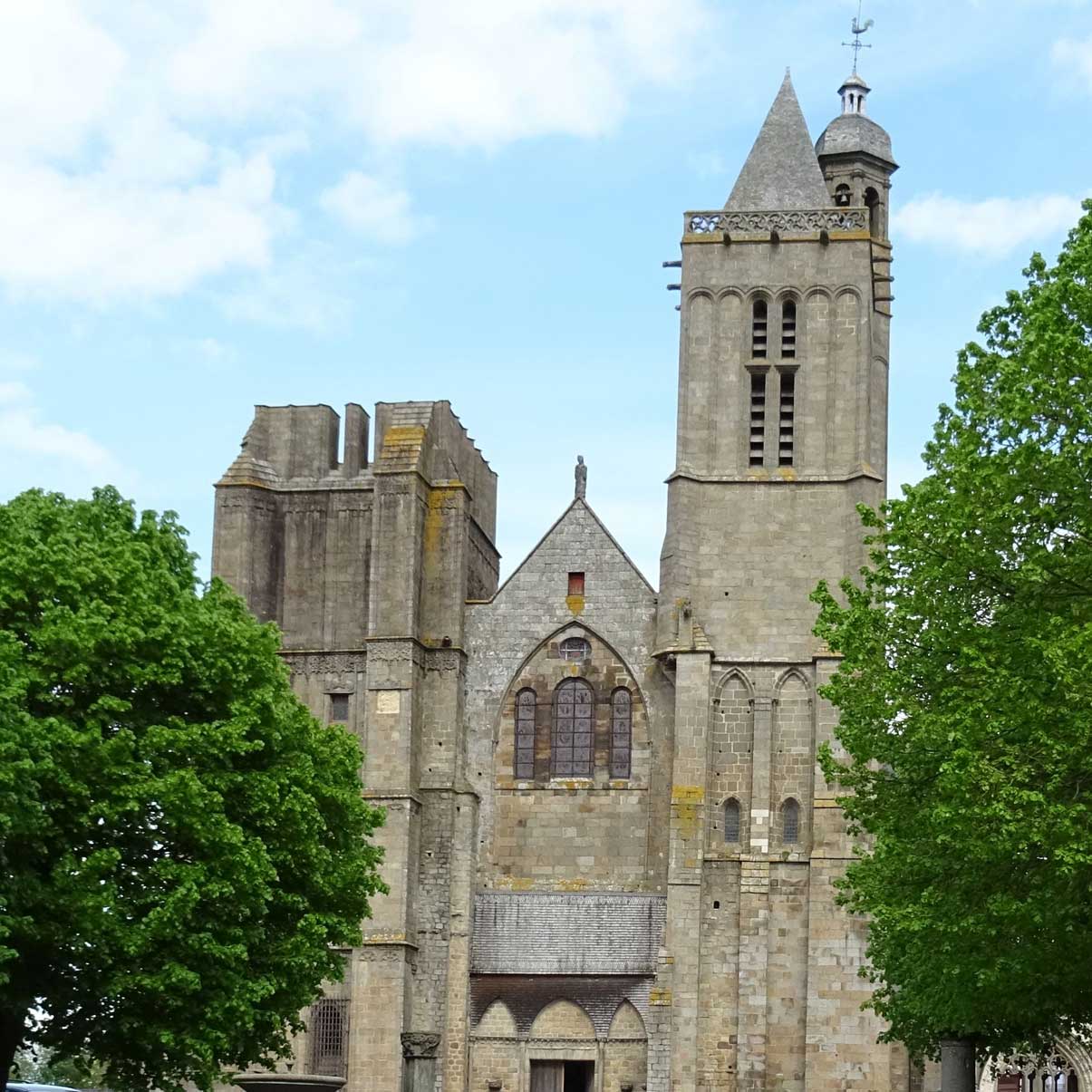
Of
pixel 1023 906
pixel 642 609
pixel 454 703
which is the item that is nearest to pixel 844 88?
Answer: pixel 642 609

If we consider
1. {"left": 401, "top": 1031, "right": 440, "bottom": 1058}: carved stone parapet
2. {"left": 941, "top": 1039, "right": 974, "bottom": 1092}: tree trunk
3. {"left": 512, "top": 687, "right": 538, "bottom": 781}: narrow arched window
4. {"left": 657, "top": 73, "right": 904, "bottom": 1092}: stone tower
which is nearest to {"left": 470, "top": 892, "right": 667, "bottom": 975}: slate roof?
{"left": 657, "top": 73, "right": 904, "bottom": 1092}: stone tower

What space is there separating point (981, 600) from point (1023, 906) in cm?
428

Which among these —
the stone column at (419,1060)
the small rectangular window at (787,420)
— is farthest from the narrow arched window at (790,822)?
the stone column at (419,1060)

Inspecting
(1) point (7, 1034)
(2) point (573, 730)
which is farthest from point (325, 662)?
(1) point (7, 1034)

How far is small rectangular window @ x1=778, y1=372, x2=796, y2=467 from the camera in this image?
54.3m

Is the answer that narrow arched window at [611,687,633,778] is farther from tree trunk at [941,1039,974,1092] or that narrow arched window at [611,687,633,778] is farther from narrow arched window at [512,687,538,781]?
tree trunk at [941,1039,974,1092]

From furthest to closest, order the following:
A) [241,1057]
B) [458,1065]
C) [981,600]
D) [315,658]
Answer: [315,658]
[458,1065]
[241,1057]
[981,600]

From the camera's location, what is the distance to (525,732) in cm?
5422

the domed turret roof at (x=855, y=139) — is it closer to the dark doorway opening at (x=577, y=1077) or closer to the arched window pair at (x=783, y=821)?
the arched window pair at (x=783, y=821)

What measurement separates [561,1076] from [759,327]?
710 inches

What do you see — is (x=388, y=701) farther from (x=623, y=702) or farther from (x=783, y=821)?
(x=783, y=821)

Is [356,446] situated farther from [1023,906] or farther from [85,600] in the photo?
[1023,906]

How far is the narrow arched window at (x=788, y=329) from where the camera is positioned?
54812 mm

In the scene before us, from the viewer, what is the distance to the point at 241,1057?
34.4 m
